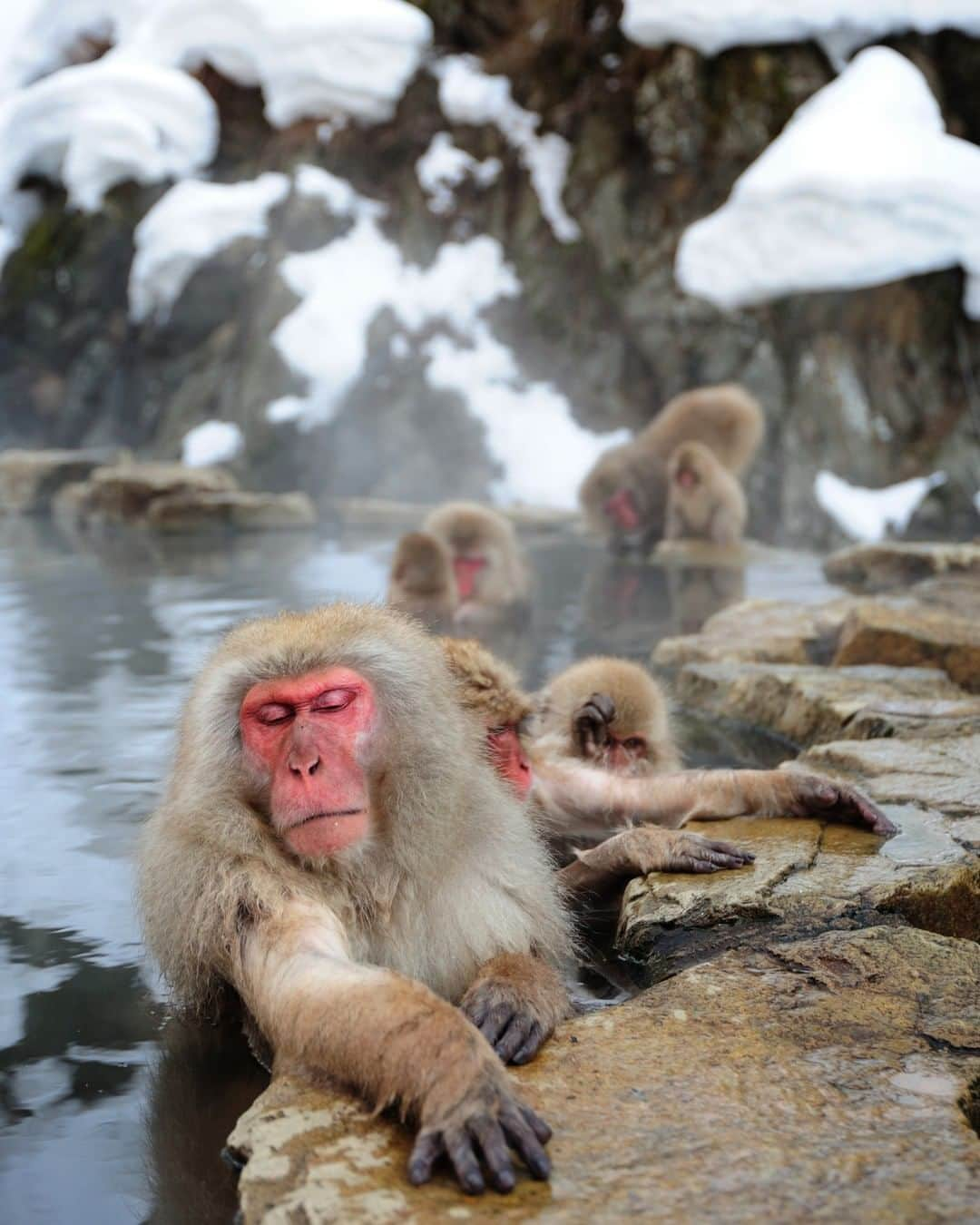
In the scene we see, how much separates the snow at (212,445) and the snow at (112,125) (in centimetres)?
347

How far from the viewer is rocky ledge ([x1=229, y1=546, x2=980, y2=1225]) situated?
5.29ft

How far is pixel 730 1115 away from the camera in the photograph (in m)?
1.81

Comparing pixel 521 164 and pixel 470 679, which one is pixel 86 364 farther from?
pixel 470 679

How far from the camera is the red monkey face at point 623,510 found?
10789 millimetres

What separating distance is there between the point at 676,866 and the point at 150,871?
113 centimetres

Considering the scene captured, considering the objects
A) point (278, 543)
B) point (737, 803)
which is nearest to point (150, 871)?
point (737, 803)

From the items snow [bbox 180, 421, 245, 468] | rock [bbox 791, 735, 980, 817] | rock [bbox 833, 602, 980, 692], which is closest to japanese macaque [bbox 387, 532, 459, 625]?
rock [bbox 833, 602, 980, 692]

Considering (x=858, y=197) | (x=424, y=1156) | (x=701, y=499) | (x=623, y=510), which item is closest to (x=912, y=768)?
(x=424, y=1156)

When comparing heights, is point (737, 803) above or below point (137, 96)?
below

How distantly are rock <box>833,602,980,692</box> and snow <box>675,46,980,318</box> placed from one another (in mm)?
6869

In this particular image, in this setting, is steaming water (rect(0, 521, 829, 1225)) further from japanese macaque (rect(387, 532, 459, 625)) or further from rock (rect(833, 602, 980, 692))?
rock (rect(833, 602, 980, 692))

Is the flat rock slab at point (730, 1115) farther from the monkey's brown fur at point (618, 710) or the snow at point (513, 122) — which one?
the snow at point (513, 122)

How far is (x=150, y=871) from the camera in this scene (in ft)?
7.48

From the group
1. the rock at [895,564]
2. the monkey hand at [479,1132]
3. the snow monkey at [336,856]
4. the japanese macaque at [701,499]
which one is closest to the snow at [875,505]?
the japanese macaque at [701,499]
